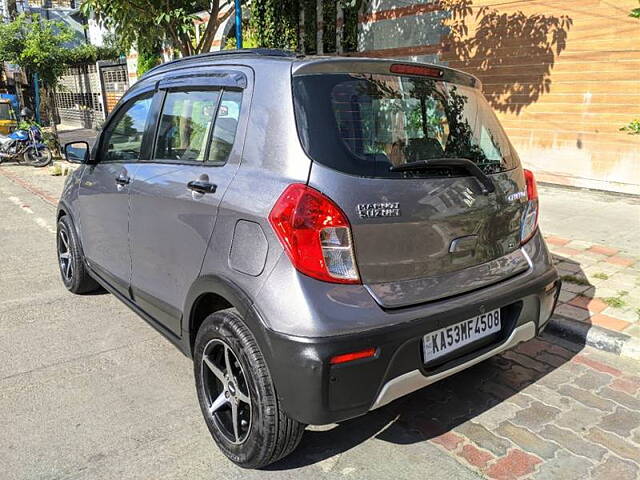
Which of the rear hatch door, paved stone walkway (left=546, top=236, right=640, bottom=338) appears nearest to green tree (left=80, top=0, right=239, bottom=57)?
the rear hatch door

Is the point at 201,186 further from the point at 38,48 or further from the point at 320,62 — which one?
the point at 38,48

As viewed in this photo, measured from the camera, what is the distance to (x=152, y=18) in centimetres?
736

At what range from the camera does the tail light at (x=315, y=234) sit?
6.96 feet

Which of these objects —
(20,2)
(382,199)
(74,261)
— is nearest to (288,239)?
(382,199)

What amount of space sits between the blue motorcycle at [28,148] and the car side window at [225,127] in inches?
487

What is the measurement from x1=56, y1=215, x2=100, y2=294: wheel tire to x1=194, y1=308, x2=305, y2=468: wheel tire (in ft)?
7.86

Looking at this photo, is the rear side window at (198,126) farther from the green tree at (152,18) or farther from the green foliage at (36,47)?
the green foliage at (36,47)

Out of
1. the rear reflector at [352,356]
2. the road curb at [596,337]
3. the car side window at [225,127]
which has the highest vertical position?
the car side window at [225,127]

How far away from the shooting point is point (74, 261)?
14.7 ft

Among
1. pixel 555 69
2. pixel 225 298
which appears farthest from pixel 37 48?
pixel 225 298

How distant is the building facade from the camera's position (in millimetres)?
7555

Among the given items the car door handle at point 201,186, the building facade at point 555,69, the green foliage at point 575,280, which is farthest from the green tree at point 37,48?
the green foliage at point 575,280

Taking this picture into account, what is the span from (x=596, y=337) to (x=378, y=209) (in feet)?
7.76

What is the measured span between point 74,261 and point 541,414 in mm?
3693
